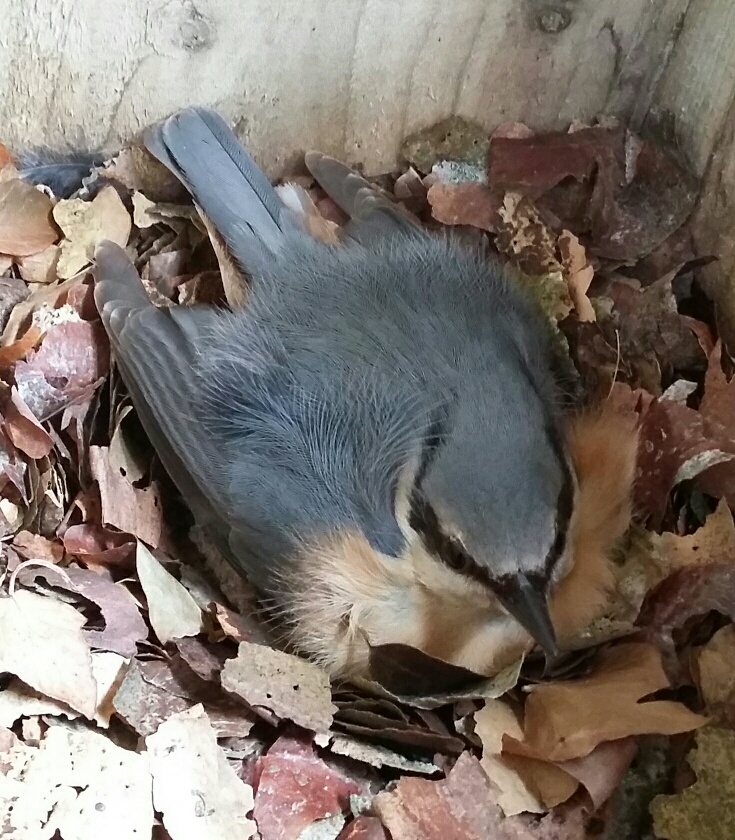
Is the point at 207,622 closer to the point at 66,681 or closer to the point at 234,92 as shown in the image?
the point at 66,681

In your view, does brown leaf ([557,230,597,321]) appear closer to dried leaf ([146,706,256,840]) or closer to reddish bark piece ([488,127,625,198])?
reddish bark piece ([488,127,625,198])

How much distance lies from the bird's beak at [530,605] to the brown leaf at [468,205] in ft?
1.99

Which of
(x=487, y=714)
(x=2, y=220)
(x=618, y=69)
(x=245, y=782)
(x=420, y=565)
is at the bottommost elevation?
(x=245, y=782)

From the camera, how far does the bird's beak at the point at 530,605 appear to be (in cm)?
115

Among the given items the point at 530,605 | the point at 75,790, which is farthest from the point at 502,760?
the point at 75,790

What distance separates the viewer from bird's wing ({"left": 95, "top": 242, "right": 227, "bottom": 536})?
135 cm

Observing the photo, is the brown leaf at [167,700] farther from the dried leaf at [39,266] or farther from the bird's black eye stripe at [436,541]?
the dried leaf at [39,266]

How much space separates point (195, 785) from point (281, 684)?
0.15 meters

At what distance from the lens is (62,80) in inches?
57.1

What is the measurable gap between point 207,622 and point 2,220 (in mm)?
648

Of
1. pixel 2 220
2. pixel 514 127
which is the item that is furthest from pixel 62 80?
pixel 514 127

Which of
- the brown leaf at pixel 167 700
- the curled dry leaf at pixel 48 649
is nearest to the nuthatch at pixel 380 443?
the brown leaf at pixel 167 700

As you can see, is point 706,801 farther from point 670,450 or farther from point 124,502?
point 124,502

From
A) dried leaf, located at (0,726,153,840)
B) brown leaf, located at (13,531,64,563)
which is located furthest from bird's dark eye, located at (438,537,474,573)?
brown leaf, located at (13,531,64,563)
